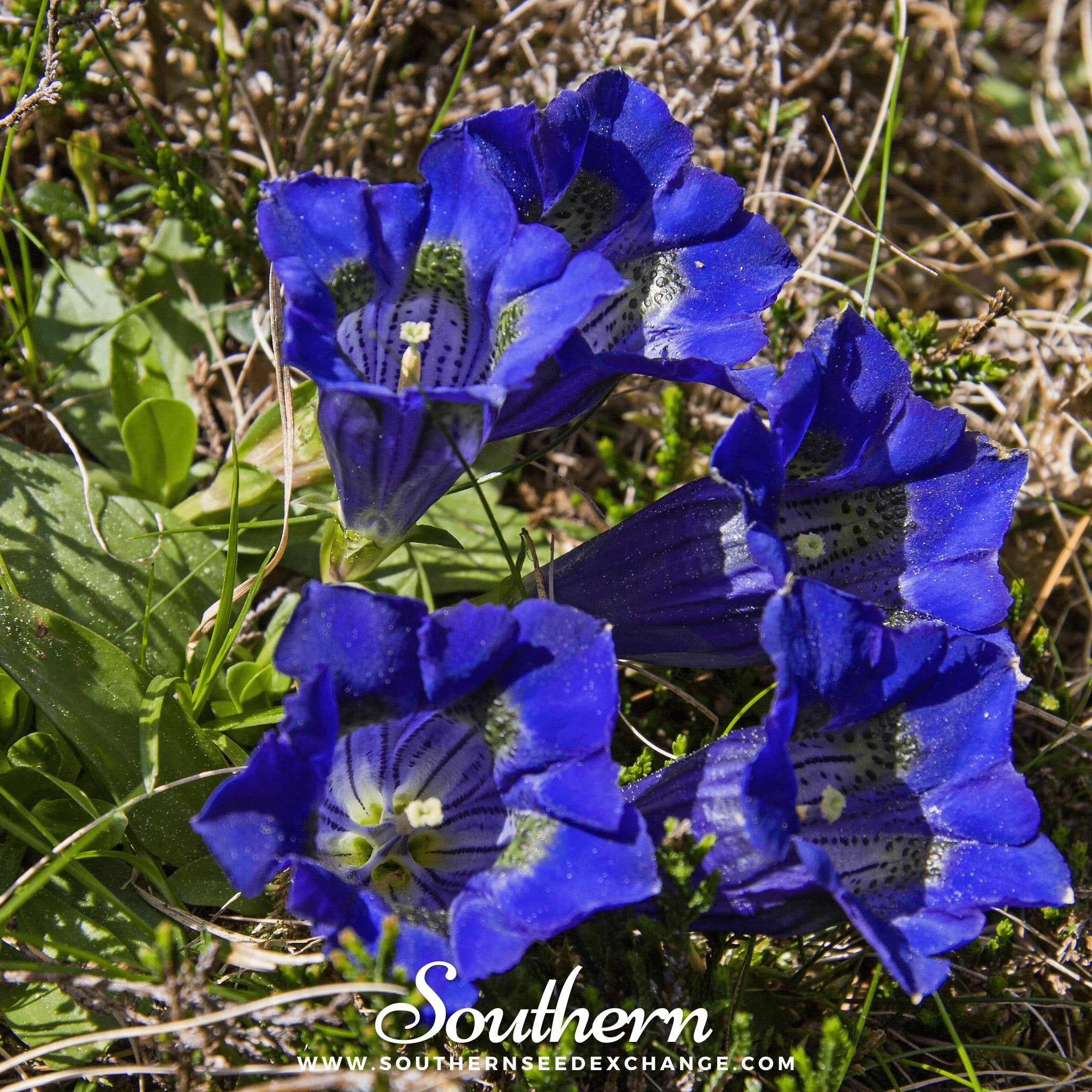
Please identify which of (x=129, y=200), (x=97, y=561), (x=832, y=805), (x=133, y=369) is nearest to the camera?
(x=832, y=805)

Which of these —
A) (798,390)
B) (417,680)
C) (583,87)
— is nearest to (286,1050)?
(417,680)

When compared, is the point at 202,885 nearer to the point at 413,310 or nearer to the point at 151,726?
the point at 151,726

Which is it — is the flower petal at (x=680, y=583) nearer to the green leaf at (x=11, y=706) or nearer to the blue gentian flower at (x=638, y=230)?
the blue gentian flower at (x=638, y=230)

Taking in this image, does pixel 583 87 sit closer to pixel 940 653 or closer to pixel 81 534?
pixel 940 653

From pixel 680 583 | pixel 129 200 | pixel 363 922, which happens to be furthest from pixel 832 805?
pixel 129 200

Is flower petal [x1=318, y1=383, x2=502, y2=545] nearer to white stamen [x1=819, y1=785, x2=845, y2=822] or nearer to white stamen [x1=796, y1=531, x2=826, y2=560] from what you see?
white stamen [x1=796, y1=531, x2=826, y2=560]

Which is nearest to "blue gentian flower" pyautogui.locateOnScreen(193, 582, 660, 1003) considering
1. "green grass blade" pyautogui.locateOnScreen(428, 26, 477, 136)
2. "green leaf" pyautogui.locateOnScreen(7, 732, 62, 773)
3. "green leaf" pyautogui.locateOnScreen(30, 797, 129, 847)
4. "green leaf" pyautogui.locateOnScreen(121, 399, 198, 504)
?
"green leaf" pyautogui.locateOnScreen(30, 797, 129, 847)
